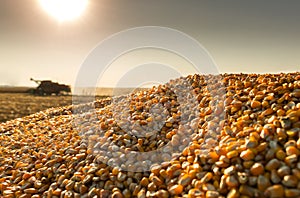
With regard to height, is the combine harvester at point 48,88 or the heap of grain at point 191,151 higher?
the combine harvester at point 48,88

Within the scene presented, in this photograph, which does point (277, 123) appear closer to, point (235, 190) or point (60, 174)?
point (235, 190)

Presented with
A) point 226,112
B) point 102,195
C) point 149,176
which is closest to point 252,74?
point 226,112

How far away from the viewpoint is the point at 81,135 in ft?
13.8

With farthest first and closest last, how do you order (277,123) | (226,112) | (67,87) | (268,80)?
1. (67,87)
2. (268,80)
3. (226,112)
4. (277,123)

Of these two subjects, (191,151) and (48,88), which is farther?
(48,88)

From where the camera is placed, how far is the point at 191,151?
10.1 ft

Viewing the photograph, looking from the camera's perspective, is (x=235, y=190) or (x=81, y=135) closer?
(x=235, y=190)

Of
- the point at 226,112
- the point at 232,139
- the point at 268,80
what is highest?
the point at 268,80

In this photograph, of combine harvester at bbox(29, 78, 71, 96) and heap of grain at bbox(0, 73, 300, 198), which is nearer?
heap of grain at bbox(0, 73, 300, 198)

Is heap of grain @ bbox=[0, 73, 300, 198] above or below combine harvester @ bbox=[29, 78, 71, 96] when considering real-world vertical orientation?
below

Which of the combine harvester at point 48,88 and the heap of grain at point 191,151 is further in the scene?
the combine harvester at point 48,88

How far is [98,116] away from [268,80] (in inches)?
90.8

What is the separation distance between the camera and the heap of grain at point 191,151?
245cm

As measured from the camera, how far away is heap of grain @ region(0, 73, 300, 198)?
245 centimetres
